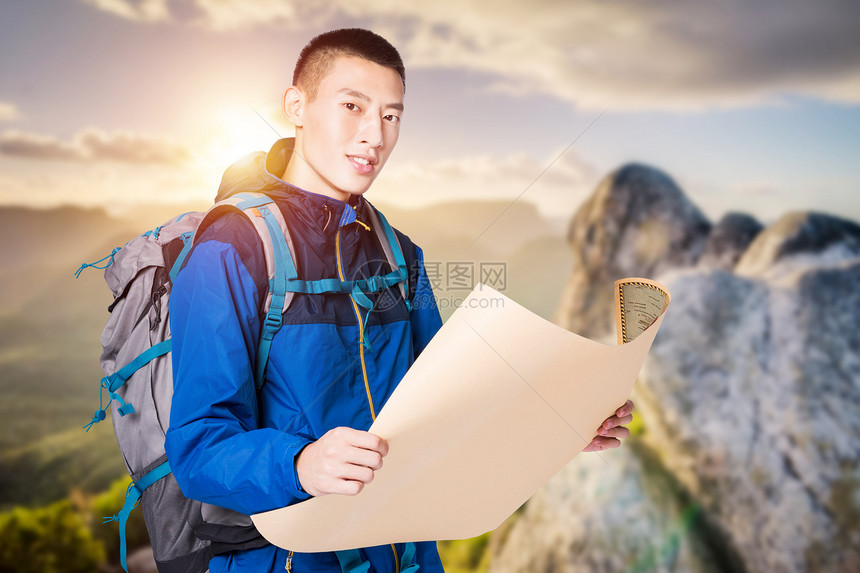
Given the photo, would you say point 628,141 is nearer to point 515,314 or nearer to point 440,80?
point 440,80

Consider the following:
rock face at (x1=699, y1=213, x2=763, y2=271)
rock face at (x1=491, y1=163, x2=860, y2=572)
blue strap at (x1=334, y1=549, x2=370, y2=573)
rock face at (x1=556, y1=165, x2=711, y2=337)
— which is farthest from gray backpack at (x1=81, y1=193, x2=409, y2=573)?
rock face at (x1=699, y1=213, x2=763, y2=271)

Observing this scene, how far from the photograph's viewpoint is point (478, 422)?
2.27ft

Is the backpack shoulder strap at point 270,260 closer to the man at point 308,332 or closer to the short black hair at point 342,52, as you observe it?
the man at point 308,332

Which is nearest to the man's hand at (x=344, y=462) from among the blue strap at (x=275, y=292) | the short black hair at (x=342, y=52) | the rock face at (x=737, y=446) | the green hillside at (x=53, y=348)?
the blue strap at (x=275, y=292)

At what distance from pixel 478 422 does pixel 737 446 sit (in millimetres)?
2816

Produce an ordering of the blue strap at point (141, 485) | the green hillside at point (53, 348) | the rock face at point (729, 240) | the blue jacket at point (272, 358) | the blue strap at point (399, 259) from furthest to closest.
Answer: the rock face at point (729, 240)
the green hillside at point (53, 348)
the blue strap at point (399, 259)
the blue strap at point (141, 485)
the blue jacket at point (272, 358)

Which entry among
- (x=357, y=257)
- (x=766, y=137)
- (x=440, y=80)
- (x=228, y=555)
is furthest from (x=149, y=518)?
(x=766, y=137)

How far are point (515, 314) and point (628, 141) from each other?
350 cm

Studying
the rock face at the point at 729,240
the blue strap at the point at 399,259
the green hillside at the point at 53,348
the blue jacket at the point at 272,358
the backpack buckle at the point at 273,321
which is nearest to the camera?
the blue jacket at the point at 272,358

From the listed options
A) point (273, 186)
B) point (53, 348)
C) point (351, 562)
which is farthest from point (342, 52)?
point (53, 348)

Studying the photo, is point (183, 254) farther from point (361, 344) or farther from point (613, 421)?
point (613, 421)

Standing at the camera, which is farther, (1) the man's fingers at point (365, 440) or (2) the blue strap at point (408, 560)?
(2) the blue strap at point (408, 560)

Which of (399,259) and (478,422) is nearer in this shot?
(478,422)

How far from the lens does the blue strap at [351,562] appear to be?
879 millimetres
